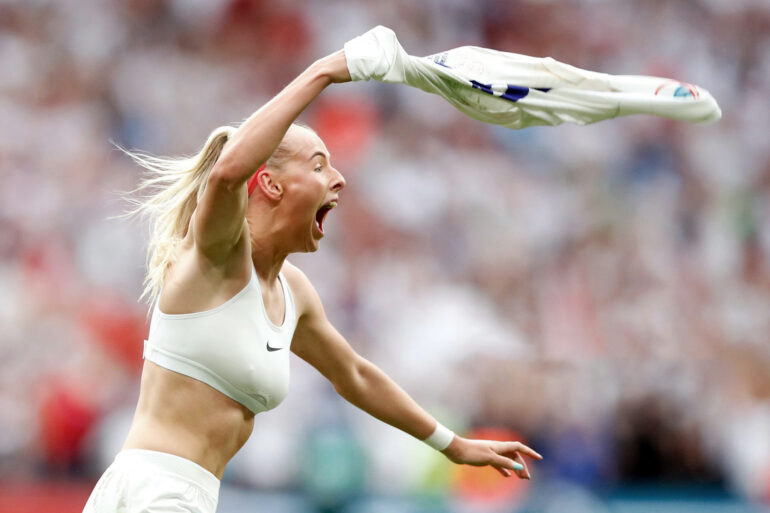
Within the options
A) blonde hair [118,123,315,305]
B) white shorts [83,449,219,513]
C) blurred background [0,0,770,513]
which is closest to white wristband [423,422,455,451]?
white shorts [83,449,219,513]

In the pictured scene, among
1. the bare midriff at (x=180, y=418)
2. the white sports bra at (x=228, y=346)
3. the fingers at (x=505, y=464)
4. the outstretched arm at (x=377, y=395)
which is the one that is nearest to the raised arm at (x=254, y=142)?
the white sports bra at (x=228, y=346)

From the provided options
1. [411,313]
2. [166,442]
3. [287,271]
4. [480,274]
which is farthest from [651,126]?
[166,442]

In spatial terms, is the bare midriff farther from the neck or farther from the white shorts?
the neck

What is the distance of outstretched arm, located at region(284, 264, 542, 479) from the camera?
173 inches

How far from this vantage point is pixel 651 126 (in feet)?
37.6

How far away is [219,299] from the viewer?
3.72 meters

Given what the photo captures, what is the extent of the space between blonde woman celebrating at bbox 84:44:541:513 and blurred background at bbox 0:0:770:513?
10.7ft

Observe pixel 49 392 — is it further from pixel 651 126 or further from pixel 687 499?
pixel 651 126

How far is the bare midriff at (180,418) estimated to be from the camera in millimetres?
3699

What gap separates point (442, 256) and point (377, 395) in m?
5.40

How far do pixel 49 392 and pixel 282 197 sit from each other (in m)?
4.43

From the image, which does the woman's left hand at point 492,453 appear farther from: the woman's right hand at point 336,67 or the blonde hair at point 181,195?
the woman's right hand at point 336,67

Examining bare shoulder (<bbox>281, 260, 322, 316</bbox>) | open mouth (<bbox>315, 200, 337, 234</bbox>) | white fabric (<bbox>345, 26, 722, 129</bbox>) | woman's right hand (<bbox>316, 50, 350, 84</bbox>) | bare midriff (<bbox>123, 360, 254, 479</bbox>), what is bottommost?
bare midriff (<bbox>123, 360, 254, 479</bbox>)

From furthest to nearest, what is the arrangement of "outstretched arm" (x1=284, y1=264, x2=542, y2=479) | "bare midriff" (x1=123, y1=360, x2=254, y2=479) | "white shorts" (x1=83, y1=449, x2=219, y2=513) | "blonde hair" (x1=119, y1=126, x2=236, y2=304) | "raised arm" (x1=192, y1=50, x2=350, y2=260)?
1. "outstretched arm" (x1=284, y1=264, x2=542, y2=479)
2. "blonde hair" (x1=119, y1=126, x2=236, y2=304)
3. "bare midriff" (x1=123, y1=360, x2=254, y2=479)
4. "white shorts" (x1=83, y1=449, x2=219, y2=513)
5. "raised arm" (x1=192, y1=50, x2=350, y2=260)
